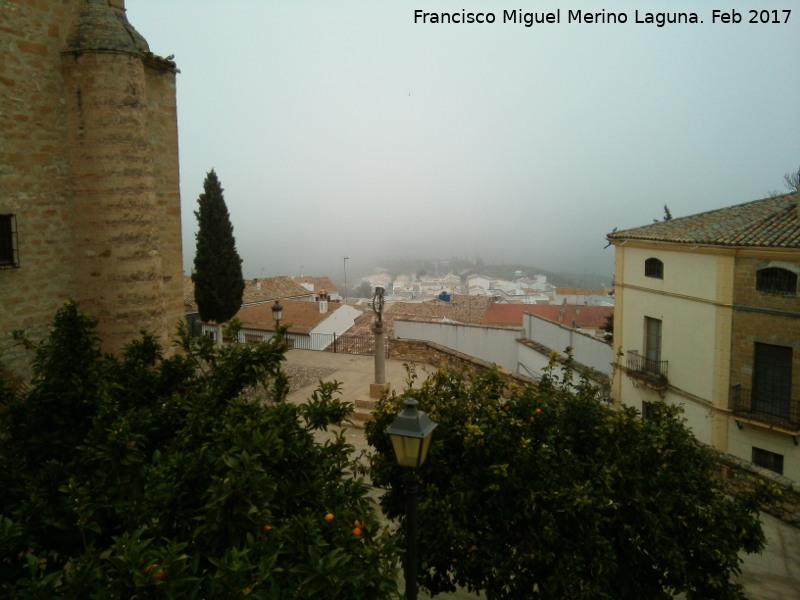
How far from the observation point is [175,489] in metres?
Answer: 3.47

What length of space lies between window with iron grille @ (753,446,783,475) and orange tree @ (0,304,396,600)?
14.8 m

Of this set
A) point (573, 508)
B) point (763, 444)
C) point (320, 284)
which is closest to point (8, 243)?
point (573, 508)

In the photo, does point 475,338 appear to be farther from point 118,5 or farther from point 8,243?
point 8,243

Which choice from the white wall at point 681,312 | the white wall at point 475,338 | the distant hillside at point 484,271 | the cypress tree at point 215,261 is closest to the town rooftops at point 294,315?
the cypress tree at point 215,261

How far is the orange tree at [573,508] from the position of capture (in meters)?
4.54

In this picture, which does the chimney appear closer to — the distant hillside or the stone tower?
the stone tower

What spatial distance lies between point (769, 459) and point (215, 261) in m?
18.5

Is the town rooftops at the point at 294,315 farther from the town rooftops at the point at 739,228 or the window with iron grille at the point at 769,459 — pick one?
the window with iron grille at the point at 769,459

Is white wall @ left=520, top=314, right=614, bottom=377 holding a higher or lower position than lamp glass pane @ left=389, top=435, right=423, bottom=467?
lower

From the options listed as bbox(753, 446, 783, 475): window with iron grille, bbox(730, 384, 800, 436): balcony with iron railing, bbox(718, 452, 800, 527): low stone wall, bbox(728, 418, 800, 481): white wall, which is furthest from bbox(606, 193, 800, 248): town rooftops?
bbox(718, 452, 800, 527): low stone wall

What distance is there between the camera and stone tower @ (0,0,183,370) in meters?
6.76

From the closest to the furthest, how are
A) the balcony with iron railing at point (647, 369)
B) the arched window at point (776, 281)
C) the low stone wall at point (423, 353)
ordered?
the arched window at point (776, 281), the balcony with iron railing at point (647, 369), the low stone wall at point (423, 353)

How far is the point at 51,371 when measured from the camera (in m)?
4.65

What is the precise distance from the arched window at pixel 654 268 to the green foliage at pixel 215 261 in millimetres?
14406
